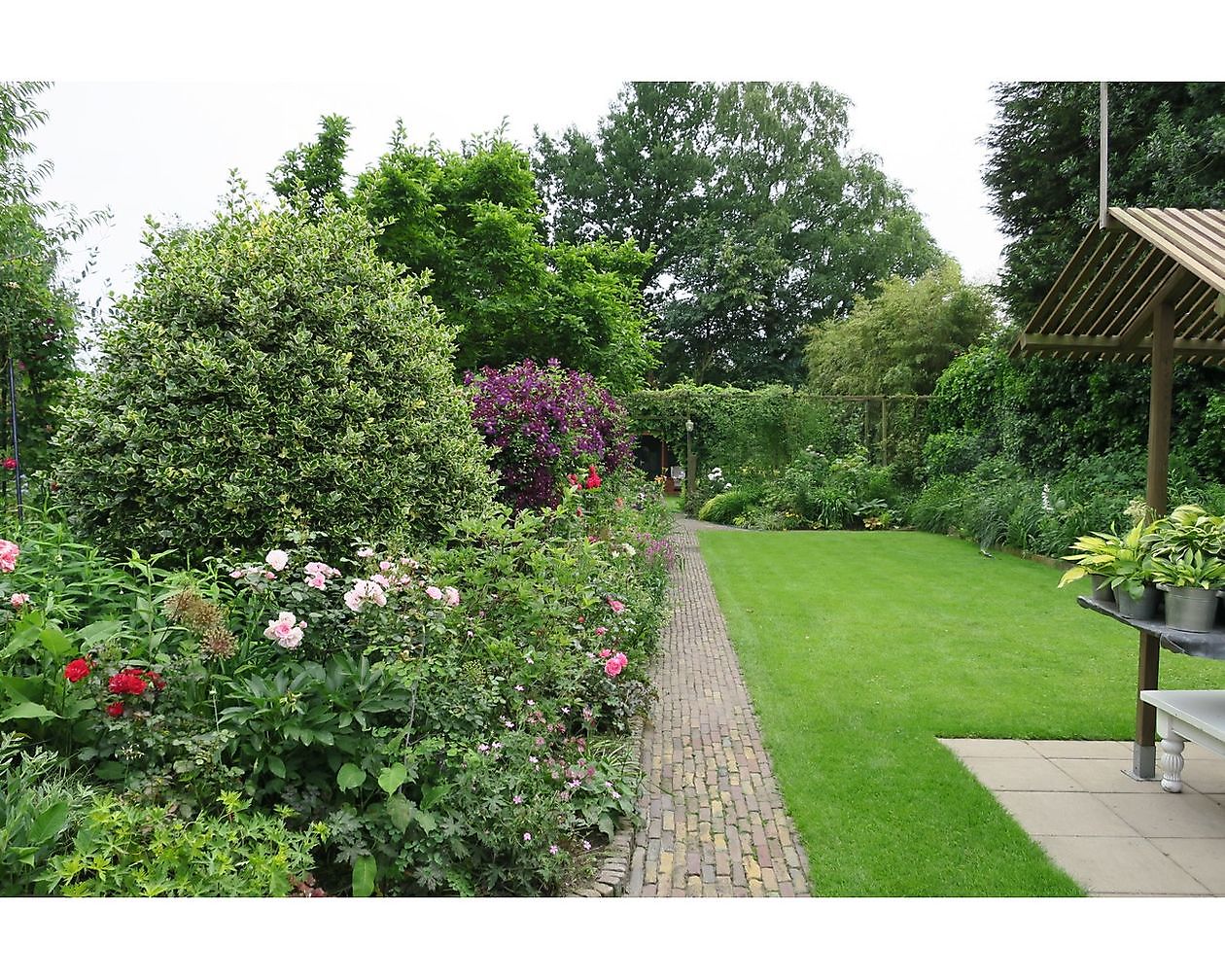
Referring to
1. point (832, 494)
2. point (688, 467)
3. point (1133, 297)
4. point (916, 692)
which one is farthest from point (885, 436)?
point (1133, 297)

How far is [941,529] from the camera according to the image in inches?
465

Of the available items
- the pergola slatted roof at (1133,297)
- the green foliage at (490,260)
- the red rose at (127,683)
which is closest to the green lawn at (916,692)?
the pergola slatted roof at (1133,297)

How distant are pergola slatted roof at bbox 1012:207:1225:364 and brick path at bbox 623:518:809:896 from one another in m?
2.58

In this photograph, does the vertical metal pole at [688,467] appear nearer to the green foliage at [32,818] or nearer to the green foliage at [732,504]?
the green foliage at [732,504]

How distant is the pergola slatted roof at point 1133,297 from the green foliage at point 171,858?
3810 mm

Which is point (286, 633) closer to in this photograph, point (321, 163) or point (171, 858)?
point (171, 858)

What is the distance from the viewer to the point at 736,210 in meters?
27.0

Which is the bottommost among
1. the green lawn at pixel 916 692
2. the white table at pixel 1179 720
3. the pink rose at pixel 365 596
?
the green lawn at pixel 916 692

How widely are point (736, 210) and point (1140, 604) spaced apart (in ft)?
84.3

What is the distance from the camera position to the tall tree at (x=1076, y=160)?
8.67 metres

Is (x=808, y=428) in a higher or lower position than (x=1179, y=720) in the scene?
higher
